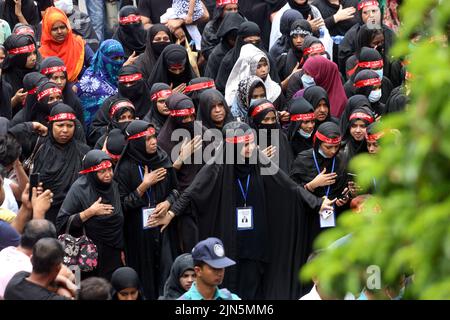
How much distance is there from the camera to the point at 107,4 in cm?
1566

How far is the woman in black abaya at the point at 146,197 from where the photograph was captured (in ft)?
34.8

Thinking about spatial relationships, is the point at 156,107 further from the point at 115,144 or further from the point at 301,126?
the point at 301,126

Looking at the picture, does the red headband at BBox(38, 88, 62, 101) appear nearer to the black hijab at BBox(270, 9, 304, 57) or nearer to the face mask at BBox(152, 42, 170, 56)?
the face mask at BBox(152, 42, 170, 56)

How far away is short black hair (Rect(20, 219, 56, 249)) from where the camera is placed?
792 cm

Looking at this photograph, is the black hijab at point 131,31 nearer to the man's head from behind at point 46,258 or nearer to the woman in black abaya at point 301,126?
the woman in black abaya at point 301,126

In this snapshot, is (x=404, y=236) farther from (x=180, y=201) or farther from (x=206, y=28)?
(x=206, y=28)

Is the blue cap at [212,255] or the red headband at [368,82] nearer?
the blue cap at [212,255]

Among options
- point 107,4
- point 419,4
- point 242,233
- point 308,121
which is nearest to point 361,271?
point 419,4

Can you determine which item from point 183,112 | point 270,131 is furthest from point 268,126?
point 183,112

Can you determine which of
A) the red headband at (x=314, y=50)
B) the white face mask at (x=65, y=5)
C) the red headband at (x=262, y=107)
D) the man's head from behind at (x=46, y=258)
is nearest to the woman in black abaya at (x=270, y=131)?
the red headband at (x=262, y=107)

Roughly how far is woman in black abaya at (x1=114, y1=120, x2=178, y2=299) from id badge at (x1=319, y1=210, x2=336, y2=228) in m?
1.25

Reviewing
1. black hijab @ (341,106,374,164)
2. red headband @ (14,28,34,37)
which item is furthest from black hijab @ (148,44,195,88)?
black hijab @ (341,106,374,164)

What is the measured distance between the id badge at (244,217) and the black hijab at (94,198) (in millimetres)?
1024

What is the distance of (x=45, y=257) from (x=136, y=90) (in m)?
5.53
